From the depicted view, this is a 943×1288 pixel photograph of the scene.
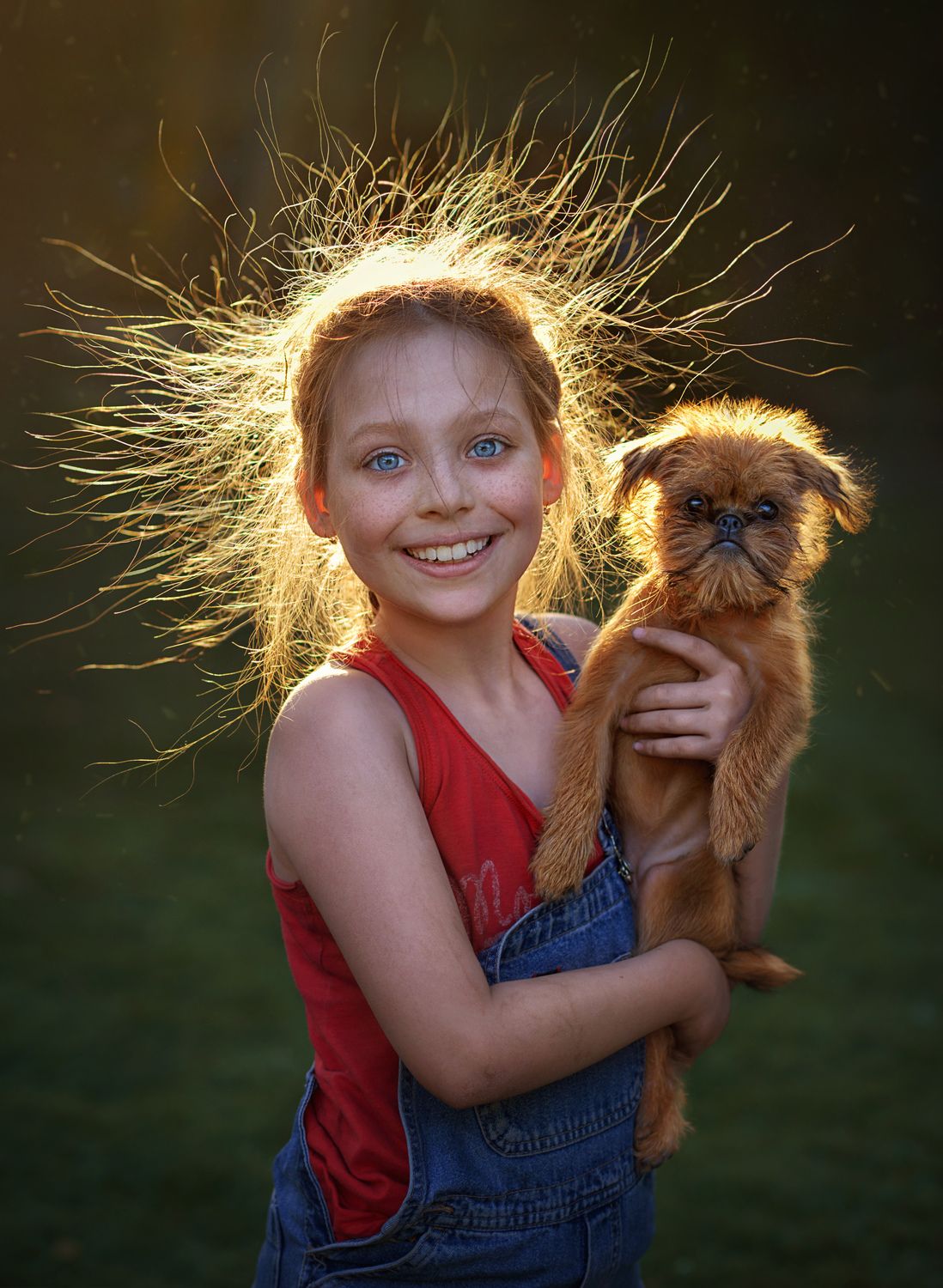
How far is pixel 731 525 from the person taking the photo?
2205 mm

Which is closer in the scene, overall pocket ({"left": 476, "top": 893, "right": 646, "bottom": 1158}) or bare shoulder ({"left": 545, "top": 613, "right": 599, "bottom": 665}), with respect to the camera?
overall pocket ({"left": 476, "top": 893, "right": 646, "bottom": 1158})

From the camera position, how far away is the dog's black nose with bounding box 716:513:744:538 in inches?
86.7

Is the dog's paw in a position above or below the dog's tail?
above

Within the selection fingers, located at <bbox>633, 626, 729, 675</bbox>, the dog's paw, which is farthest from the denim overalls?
fingers, located at <bbox>633, 626, 729, 675</bbox>

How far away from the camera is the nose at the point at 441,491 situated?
6.76ft

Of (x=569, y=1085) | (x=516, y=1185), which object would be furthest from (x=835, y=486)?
(x=516, y=1185)

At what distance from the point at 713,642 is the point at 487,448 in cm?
60

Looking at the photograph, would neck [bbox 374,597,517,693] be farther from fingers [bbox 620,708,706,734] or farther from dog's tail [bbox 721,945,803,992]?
dog's tail [bbox 721,945,803,992]

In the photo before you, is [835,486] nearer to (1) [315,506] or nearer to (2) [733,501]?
(2) [733,501]

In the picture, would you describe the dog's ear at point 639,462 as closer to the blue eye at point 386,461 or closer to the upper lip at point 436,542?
the upper lip at point 436,542

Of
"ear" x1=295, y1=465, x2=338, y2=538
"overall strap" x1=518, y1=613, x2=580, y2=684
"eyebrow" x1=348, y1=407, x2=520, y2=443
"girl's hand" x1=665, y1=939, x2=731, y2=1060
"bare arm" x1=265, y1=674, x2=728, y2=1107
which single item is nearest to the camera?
"bare arm" x1=265, y1=674, x2=728, y2=1107

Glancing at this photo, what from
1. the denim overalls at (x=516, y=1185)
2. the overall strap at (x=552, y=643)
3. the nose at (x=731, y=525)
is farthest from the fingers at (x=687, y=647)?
the denim overalls at (x=516, y=1185)

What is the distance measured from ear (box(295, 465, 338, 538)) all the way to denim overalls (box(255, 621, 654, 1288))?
2.65ft

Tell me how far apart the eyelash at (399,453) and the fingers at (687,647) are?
1.51ft
